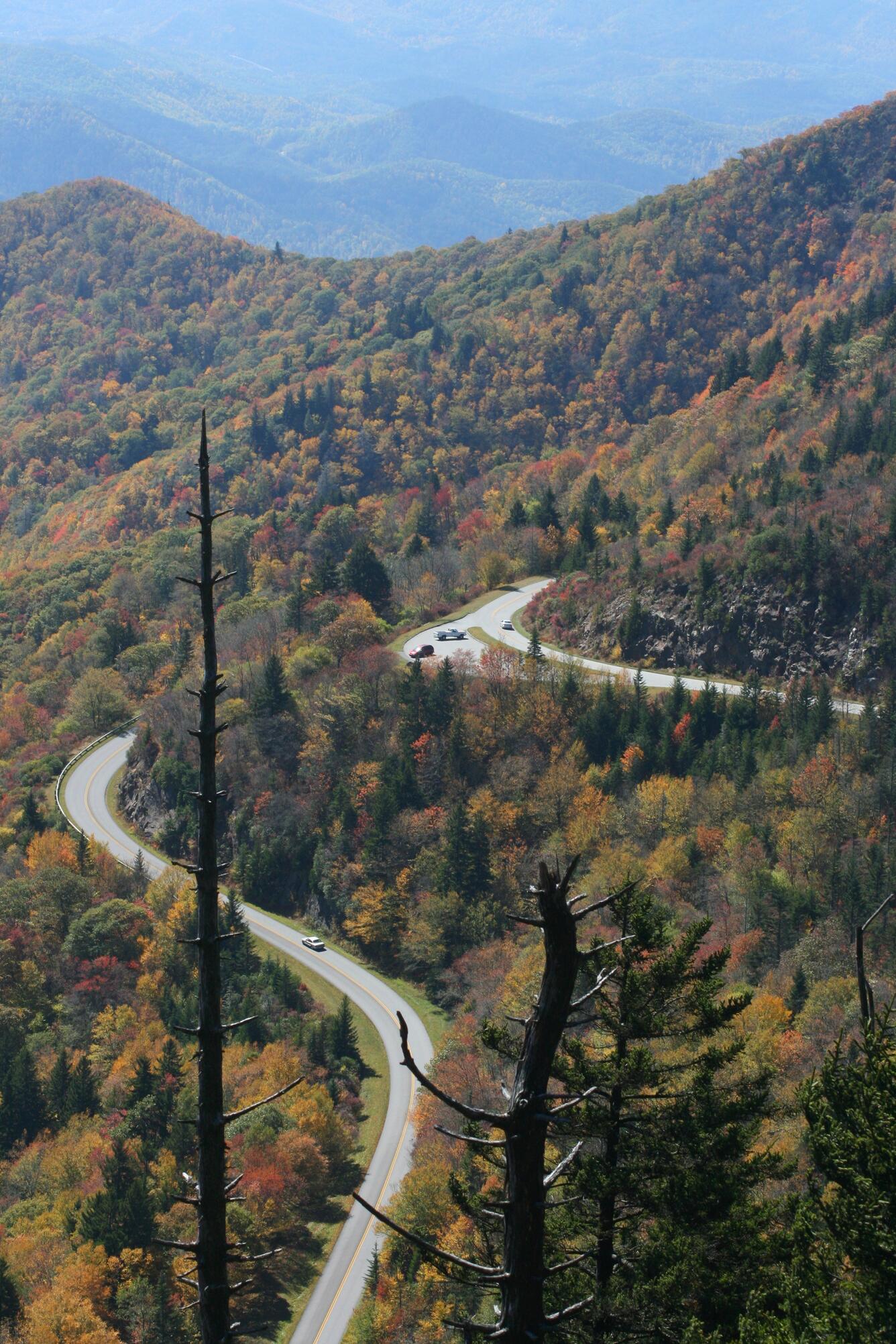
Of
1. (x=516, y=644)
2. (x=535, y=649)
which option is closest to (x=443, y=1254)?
(x=535, y=649)

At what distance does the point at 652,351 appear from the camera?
637 feet

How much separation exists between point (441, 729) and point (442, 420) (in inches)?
4310

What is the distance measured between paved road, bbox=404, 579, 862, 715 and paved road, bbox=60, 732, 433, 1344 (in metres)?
24.3

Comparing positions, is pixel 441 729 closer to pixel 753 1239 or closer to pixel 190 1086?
pixel 190 1086

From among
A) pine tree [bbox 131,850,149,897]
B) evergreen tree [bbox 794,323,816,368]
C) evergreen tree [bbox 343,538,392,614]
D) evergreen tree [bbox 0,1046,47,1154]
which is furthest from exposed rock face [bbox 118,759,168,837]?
evergreen tree [bbox 794,323,816,368]

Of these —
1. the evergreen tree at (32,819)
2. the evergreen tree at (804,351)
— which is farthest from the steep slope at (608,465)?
the evergreen tree at (32,819)

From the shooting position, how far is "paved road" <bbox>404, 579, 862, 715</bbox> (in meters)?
88.2

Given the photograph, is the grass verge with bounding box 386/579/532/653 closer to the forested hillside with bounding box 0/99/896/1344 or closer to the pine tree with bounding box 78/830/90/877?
the forested hillside with bounding box 0/99/896/1344

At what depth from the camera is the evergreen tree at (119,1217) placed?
54.0 meters

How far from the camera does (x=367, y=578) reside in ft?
365

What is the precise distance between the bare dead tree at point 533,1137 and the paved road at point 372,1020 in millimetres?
23305

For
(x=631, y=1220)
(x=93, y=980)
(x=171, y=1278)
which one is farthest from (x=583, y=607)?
(x=631, y=1220)

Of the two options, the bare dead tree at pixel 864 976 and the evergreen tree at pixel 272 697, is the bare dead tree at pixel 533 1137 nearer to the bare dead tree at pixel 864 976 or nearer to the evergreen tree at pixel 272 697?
the bare dead tree at pixel 864 976

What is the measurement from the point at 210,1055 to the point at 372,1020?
6617 centimetres
